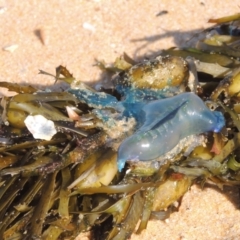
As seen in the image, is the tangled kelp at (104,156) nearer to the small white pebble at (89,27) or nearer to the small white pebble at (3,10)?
the small white pebble at (89,27)

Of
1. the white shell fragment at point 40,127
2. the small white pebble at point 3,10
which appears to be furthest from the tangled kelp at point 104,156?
the small white pebble at point 3,10

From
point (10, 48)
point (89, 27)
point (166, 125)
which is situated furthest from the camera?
point (89, 27)

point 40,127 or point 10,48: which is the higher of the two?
point 40,127

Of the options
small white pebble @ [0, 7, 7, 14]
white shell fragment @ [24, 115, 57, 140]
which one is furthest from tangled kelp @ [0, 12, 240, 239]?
small white pebble @ [0, 7, 7, 14]

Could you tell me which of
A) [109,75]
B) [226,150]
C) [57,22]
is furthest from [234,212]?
[57,22]

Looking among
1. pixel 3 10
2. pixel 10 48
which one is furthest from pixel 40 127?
pixel 3 10

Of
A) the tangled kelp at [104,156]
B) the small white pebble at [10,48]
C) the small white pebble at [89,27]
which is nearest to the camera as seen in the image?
the tangled kelp at [104,156]

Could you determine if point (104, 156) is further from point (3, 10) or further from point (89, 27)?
point (3, 10)
